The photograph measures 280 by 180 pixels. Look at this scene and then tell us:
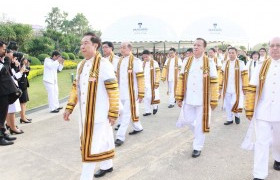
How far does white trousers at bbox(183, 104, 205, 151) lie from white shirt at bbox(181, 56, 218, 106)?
5.6 inches

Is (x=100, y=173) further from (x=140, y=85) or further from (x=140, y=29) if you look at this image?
(x=140, y=29)

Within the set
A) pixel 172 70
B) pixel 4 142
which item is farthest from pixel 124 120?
pixel 172 70

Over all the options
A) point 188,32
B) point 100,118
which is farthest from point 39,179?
point 188,32

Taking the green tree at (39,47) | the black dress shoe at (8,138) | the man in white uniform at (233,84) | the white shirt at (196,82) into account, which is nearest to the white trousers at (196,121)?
the white shirt at (196,82)

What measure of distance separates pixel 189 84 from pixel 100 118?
82.2 inches

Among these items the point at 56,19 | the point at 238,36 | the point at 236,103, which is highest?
the point at 56,19

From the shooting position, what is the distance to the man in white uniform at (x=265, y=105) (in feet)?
13.0

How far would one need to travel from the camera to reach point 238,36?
16266 millimetres

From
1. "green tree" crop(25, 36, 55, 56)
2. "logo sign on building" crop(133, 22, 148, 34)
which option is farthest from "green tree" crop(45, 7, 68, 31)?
"logo sign on building" crop(133, 22, 148, 34)

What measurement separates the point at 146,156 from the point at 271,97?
224cm

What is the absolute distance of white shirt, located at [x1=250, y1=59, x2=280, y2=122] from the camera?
3975mm

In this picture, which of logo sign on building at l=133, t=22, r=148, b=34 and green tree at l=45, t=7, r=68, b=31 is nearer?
logo sign on building at l=133, t=22, r=148, b=34

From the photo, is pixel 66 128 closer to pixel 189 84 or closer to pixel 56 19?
pixel 189 84

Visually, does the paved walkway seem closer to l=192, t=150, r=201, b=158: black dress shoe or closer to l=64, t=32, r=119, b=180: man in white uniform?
l=192, t=150, r=201, b=158: black dress shoe
